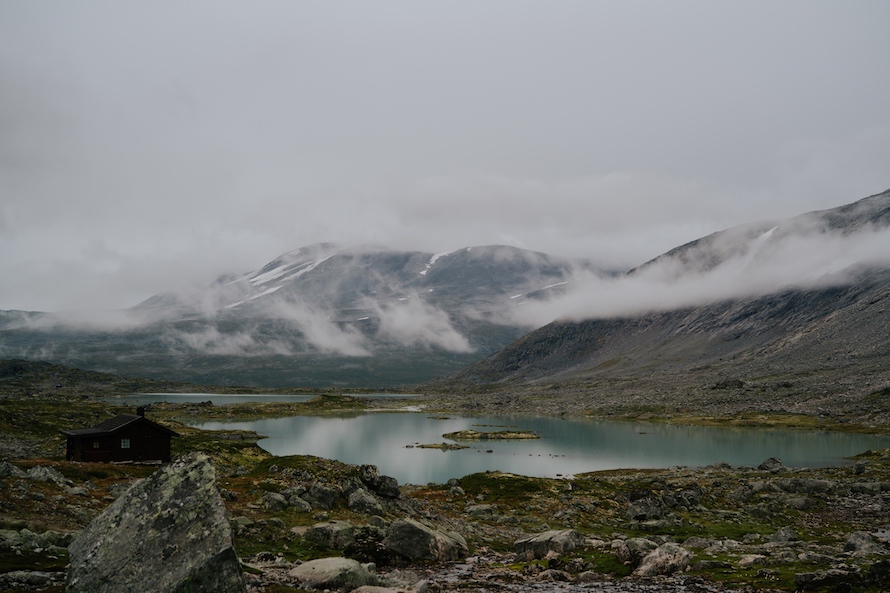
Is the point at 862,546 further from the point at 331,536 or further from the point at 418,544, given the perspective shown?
the point at 331,536

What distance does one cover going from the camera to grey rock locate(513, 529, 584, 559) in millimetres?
32375

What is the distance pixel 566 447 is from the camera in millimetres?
130000

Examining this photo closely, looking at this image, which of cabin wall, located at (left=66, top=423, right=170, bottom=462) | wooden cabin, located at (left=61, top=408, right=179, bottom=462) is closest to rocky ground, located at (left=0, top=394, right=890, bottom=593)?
cabin wall, located at (left=66, top=423, right=170, bottom=462)

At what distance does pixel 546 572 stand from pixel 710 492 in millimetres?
45762

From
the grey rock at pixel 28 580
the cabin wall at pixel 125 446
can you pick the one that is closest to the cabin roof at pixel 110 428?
the cabin wall at pixel 125 446

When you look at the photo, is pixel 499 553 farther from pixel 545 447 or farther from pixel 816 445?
pixel 816 445

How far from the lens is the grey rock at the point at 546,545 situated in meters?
32.4

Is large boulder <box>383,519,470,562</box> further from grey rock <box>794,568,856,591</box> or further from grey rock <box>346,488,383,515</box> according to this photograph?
grey rock <box>794,568,856,591</box>

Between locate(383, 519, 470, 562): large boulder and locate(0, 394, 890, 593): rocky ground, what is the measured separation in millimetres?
67

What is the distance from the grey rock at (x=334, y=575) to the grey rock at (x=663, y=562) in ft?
41.4

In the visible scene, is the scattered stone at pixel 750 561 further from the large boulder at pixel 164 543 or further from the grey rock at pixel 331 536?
the large boulder at pixel 164 543

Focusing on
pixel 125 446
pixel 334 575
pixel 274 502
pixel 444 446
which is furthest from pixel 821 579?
pixel 444 446

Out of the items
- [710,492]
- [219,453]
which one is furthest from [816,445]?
[219,453]

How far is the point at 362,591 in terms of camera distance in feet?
67.2
